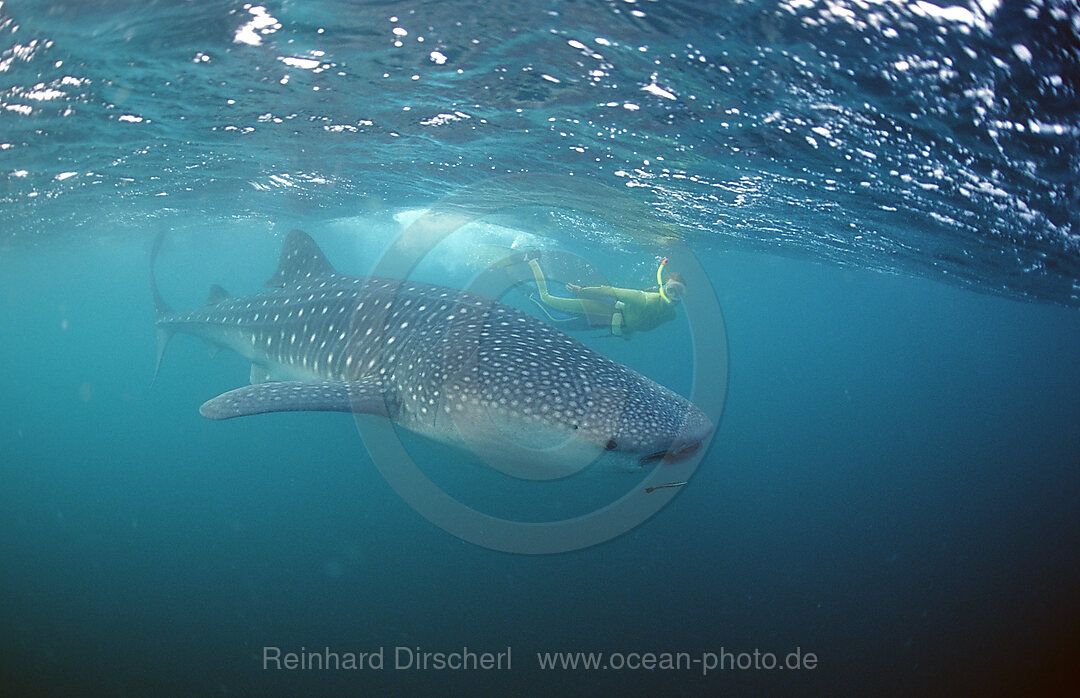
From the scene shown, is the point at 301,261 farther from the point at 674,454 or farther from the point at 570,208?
the point at 570,208

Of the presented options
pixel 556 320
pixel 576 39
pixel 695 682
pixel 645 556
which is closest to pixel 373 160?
pixel 556 320

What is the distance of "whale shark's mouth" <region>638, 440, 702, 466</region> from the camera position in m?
3.89

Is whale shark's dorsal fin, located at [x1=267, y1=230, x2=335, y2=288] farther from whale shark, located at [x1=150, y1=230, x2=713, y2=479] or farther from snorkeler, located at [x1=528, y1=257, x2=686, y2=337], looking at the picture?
snorkeler, located at [x1=528, y1=257, x2=686, y2=337]

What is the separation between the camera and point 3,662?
7.80 metres

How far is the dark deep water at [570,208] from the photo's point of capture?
606 cm

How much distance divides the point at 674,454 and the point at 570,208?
16.4 metres

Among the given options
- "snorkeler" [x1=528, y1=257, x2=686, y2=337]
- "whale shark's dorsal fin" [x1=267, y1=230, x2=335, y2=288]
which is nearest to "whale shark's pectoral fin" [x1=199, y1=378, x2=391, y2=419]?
"whale shark's dorsal fin" [x1=267, y1=230, x2=335, y2=288]

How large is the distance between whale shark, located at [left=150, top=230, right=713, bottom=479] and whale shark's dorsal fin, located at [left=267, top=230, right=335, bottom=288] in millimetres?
1401

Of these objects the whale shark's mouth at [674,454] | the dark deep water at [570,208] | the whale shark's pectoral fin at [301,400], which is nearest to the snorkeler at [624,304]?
the dark deep water at [570,208]

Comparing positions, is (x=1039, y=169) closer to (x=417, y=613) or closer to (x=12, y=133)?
(x=417, y=613)

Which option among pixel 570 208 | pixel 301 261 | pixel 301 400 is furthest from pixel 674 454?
pixel 570 208

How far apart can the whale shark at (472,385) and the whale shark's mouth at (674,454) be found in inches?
0.4

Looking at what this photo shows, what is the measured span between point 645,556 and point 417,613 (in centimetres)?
475

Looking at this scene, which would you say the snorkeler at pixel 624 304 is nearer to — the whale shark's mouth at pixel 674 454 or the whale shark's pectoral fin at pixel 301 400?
the whale shark's pectoral fin at pixel 301 400
